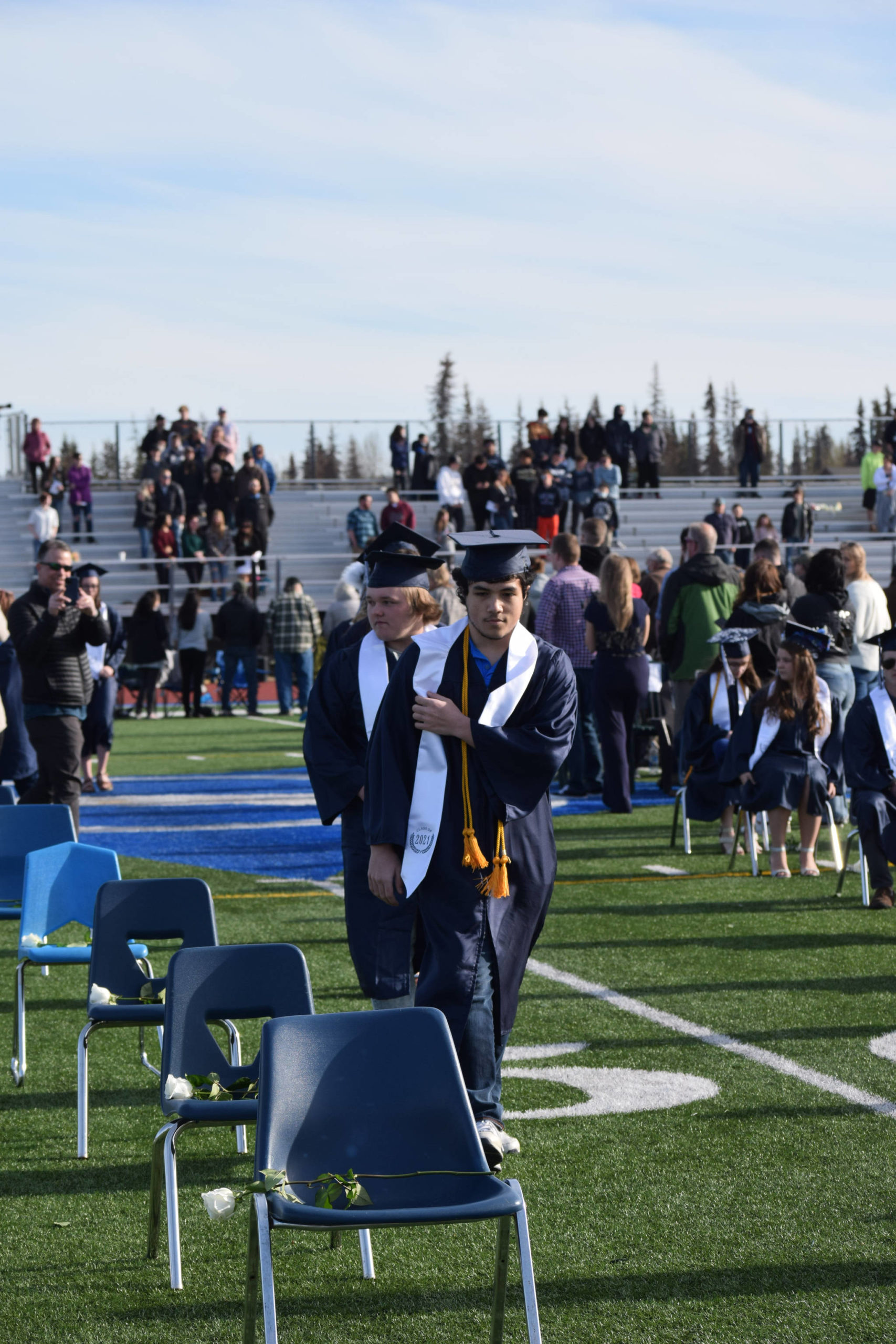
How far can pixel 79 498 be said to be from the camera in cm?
3072

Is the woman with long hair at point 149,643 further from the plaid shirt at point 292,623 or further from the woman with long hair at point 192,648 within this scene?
the plaid shirt at point 292,623

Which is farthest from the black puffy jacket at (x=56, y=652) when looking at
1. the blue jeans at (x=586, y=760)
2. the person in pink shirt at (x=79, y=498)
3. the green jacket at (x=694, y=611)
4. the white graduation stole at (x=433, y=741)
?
the person in pink shirt at (x=79, y=498)

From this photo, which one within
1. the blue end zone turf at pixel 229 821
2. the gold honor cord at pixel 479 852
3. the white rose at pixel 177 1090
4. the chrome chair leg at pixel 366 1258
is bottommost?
the blue end zone turf at pixel 229 821

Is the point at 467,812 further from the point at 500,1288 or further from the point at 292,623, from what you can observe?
Answer: the point at 292,623

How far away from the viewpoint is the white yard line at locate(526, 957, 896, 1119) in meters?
5.76

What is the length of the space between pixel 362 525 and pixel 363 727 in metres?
23.7

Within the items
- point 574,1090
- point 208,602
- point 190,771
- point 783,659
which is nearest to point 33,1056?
point 574,1090

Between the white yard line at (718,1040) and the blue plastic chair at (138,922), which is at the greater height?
the blue plastic chair at (138,922)

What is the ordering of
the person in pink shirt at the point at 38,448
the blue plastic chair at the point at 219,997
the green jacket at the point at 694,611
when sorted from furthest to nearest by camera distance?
the person in pink shirt at the point at 38,448
the green jacket at the point at 694,611
the blue plastic chair at the point at 219,997

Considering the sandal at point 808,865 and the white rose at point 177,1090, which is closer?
the white rose at point 177,1090

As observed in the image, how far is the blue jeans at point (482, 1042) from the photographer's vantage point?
4.80m

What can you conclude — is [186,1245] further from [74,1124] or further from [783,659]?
[783,659]

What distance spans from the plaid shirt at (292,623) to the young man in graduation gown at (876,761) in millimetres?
15541

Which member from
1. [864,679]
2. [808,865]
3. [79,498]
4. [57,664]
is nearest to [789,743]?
[808,865]
